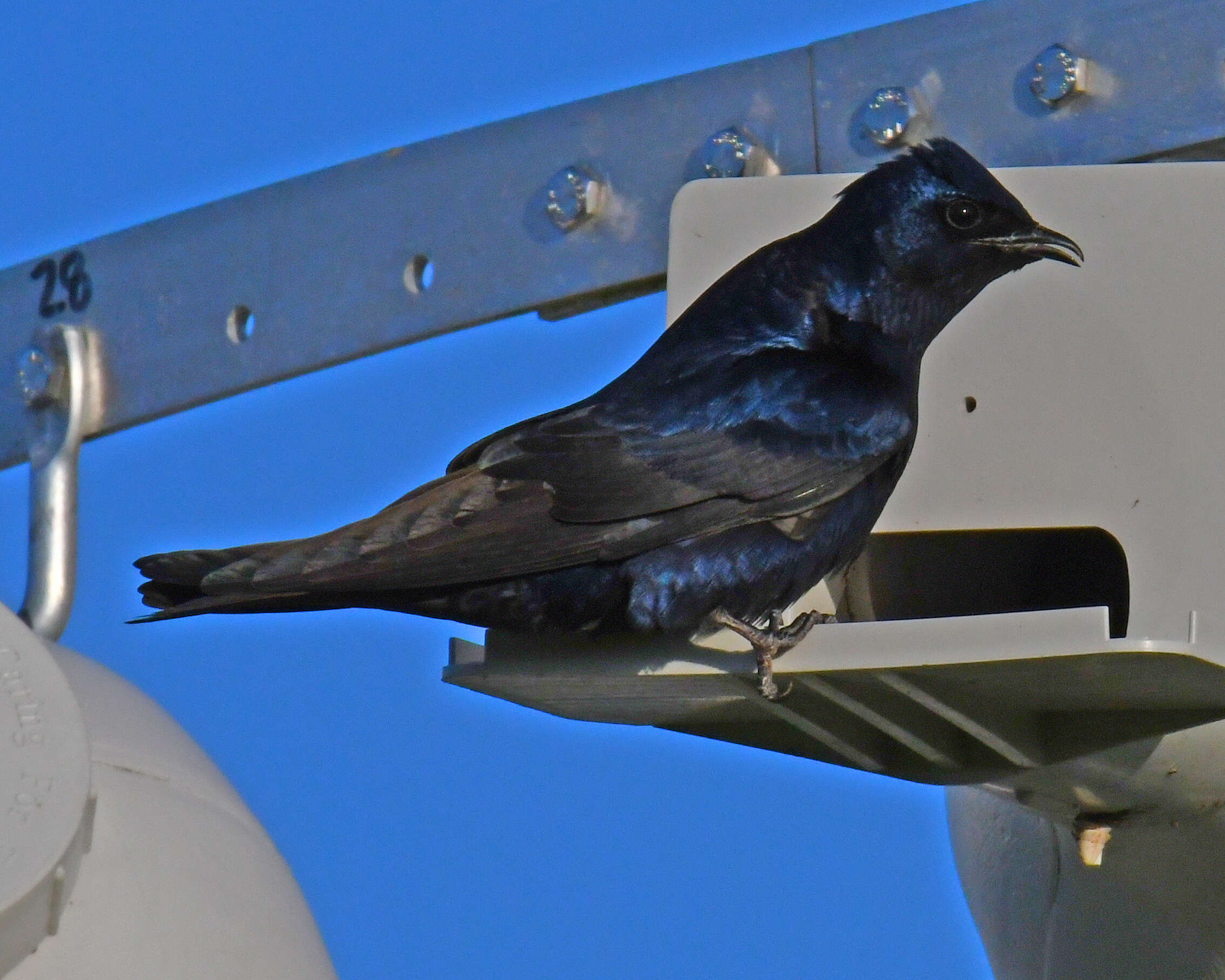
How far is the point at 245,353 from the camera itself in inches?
123

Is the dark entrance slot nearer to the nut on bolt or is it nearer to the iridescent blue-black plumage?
the iridescent blue-black plumage

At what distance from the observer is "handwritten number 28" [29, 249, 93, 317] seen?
3.27 metres

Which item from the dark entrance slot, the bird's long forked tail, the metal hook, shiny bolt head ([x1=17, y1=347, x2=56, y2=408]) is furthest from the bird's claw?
shiny bolt head ([x1=17, y1=347, x2=56, y2=408])

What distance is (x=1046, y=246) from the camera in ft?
7.93

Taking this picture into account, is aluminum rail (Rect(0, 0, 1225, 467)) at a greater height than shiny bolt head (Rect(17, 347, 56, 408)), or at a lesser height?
greater

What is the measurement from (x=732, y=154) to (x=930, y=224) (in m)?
0.37

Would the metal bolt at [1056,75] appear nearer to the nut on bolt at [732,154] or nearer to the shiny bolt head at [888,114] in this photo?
the shiny bolt head at [888,114]

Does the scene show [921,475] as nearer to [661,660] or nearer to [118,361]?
[661,660]

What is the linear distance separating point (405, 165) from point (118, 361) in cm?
52

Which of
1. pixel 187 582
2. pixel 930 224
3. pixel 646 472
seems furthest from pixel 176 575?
pixel 930 224

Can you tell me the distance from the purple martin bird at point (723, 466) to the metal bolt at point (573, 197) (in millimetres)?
369

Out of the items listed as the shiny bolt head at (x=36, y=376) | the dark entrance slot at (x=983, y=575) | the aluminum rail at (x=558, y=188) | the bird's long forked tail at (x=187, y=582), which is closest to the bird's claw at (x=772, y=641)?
the bird's long forked tail at (x=187, y=582)

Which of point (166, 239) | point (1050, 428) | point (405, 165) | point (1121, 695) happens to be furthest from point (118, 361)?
point (1121, 695)

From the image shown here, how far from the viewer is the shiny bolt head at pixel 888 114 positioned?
9.05 ft
